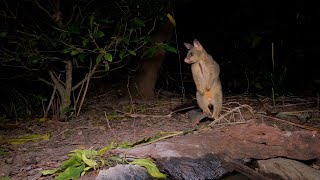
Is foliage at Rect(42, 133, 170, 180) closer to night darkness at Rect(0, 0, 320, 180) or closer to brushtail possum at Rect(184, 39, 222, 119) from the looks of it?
night darkness at Rect(0, 0, 320, 180)

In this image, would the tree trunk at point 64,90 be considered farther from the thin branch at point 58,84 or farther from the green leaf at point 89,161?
the green leaf at point 89,161

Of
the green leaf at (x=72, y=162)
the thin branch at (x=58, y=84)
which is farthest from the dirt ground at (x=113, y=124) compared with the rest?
the thin branch at (x=58, y=84)

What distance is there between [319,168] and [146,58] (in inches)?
124

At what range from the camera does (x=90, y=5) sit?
4863 millimetres

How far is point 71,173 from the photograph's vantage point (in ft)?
9.05

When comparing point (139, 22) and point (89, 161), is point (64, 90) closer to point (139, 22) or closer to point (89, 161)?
point (139, 22)

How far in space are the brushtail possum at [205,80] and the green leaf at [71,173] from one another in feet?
7.70

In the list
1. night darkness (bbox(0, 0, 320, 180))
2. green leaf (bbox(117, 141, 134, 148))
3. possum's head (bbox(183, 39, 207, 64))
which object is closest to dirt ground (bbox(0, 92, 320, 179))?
night darkness (bbox(0, 0, 320, 180))

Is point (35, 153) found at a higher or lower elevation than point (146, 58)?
lower

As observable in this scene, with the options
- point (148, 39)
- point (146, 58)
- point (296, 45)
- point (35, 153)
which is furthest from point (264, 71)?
point (35, 153)

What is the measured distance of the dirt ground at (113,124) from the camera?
10.9ft

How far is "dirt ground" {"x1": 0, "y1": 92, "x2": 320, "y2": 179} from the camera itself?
333 cm

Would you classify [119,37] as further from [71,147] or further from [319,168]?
[319,168]

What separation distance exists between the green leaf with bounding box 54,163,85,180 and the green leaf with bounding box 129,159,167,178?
16.2 inches
